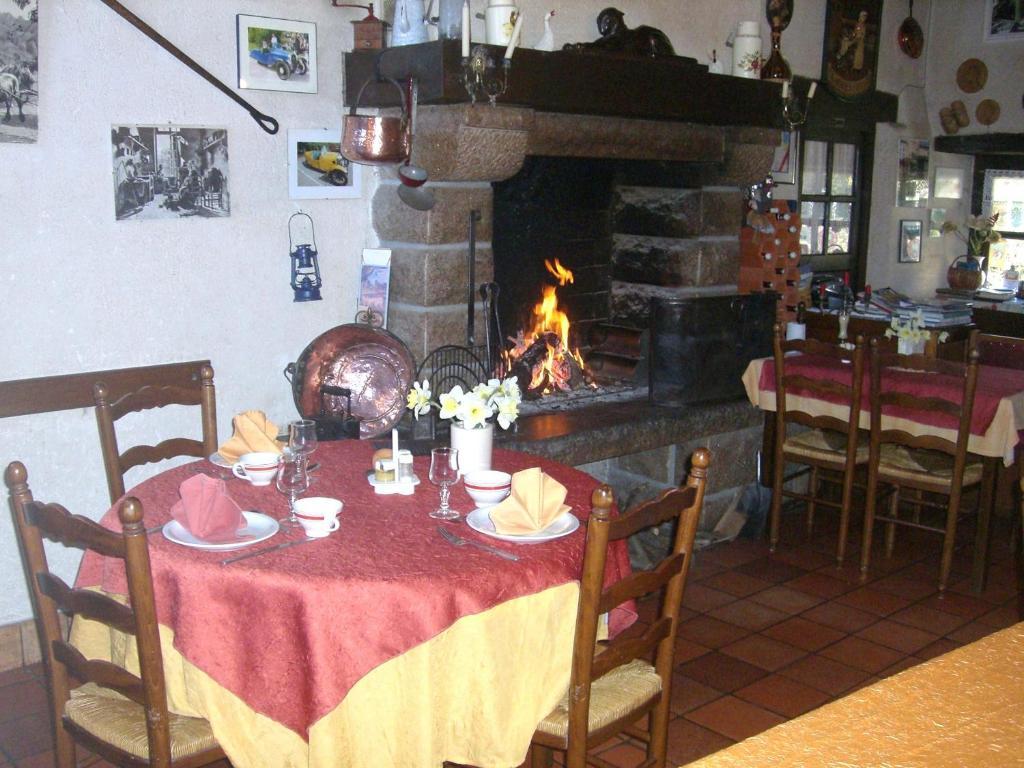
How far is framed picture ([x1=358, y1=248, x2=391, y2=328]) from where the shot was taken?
3.49 metres

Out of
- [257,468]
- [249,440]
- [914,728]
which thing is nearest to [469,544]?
[257,468]

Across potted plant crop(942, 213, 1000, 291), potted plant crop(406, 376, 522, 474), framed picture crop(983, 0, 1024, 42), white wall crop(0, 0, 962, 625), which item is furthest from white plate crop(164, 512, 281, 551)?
framed picture crop(983, 0, 1024, 42)

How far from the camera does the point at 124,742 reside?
1.90m

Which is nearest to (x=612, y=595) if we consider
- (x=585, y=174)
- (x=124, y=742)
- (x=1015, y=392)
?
(x=124, y=742)

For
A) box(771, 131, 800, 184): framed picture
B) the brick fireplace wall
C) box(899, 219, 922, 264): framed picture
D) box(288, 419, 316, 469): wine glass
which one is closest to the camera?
box(288, 419, 316, 469): wine glass

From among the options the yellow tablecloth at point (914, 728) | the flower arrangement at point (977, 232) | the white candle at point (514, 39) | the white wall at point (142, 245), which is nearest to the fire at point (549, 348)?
Result: the white wall at point (142, 245)

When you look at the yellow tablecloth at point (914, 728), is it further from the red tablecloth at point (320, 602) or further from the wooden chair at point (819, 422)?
the wooden chair at point (819, 422)

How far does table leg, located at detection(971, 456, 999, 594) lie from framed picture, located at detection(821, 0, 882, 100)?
2.28m

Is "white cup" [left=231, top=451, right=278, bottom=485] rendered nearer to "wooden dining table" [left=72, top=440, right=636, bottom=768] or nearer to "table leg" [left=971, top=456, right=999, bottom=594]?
"wooden dining table" [left=72, top=440, right=636, bottom=768]

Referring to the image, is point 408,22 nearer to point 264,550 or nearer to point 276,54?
point 276,54

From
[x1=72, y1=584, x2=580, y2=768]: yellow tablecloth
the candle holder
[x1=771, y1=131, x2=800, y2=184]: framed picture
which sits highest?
the candle holder

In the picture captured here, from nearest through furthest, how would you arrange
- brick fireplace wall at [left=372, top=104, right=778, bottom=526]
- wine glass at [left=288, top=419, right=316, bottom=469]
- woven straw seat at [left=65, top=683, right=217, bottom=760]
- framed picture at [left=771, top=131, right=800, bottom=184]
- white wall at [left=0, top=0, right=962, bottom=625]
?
woven straw seat at [left=65, top=683, right=217, bottom=760], wine glass at [left=288, top=419, right=316, bottom=469], white wall at [left=0, top=0, right=962, bottom=625], brick fireplace wall at [left=372, top=104, right=778, bottom=526], framed picture at [left=771, top=131, right=800, bottom=184]

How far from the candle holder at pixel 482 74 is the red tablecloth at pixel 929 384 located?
1713mm

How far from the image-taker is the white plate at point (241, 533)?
198cm
